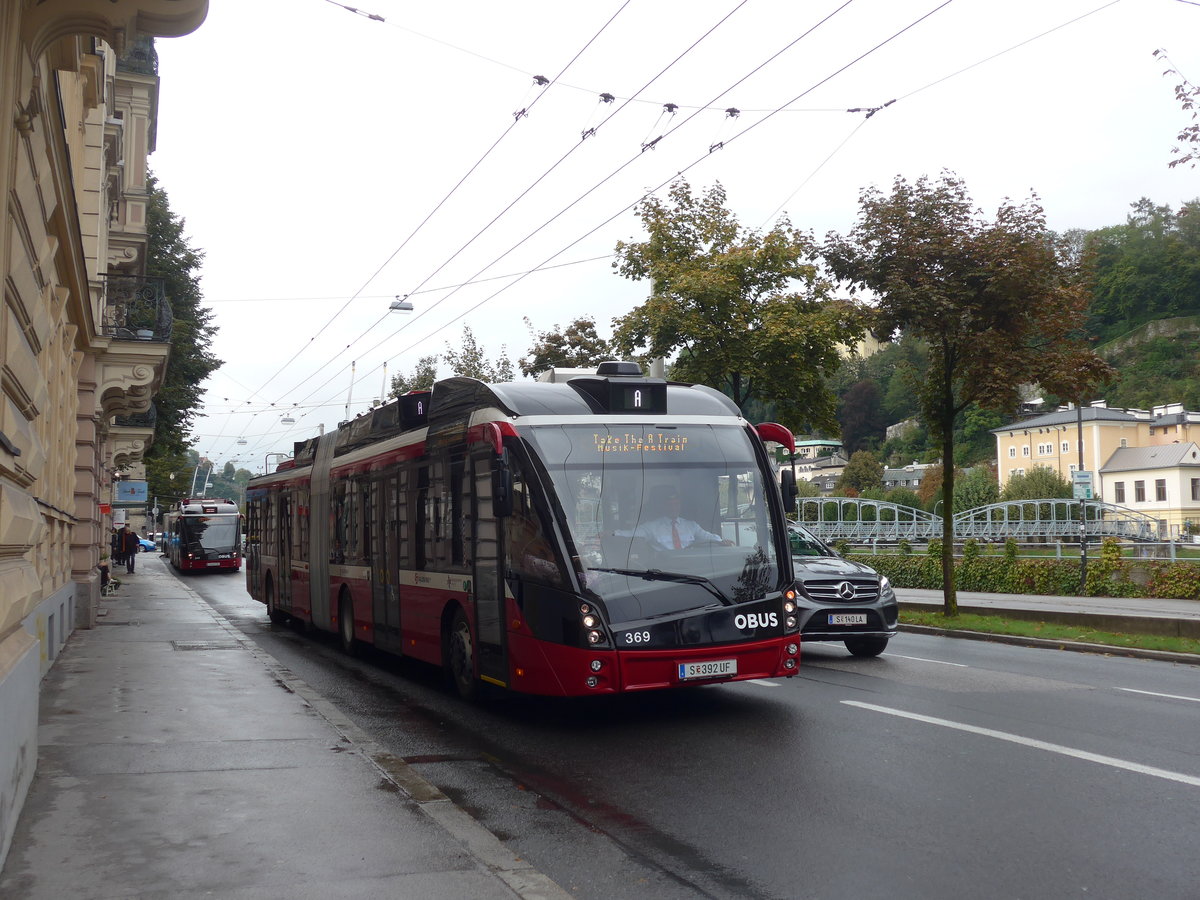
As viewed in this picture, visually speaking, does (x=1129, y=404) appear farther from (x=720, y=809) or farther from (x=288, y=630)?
(x=720, y=809)

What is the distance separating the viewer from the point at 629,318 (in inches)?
902

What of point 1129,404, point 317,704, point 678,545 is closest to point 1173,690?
point 678,545

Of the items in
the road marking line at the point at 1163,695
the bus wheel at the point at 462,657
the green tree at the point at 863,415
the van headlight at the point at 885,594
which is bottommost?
the road marking line at the point at 1163,695

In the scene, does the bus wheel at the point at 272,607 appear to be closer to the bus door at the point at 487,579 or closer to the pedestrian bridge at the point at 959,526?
the bus door at the point at 487,579

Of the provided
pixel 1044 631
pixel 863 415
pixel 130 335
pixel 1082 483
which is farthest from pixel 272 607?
pixel 863 415

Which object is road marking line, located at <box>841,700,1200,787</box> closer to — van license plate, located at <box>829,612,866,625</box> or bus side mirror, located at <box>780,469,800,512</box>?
bus side mirror, located at <box>780,469,800,512</box>

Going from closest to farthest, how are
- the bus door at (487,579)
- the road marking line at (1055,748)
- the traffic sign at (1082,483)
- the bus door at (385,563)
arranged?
the road marking line at (1055,748) < the bus door at (487,579) < the bus door at (385,563) < the traffic sign at (1082,483)

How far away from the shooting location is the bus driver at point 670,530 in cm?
955

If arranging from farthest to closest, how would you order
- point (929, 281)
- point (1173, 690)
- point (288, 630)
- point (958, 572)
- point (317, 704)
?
point (958, 572) < point (288, 630) < point (929, 281) < point (1173, 690) < point (317, 704)

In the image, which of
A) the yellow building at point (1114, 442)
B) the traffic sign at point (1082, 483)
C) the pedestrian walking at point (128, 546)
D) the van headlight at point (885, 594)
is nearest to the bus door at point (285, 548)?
the van headlight at point (885, 594)

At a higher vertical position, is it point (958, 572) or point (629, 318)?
point (629, 318)

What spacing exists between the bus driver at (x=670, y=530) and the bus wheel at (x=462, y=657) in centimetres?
222

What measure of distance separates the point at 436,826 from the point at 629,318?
17279mm

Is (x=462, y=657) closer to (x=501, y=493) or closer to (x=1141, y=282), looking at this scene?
(x=501, y=493)
